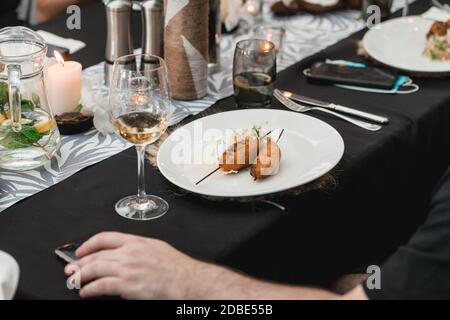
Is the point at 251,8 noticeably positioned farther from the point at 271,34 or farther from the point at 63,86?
the point at 63,86

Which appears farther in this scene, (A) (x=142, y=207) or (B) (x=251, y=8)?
(B) (x=251, y=8)

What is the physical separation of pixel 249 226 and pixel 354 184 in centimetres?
29

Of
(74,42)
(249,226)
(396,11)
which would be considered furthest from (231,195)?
(396,11)

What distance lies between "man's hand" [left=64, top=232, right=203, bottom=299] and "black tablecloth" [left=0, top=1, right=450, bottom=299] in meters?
0.04

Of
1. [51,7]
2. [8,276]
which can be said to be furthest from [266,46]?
[51,7]

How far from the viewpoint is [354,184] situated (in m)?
1.26

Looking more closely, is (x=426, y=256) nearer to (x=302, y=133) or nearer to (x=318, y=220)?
(x=318, y=220)

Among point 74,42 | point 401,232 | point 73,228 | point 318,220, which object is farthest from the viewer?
point 74,42

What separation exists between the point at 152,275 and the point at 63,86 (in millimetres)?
520

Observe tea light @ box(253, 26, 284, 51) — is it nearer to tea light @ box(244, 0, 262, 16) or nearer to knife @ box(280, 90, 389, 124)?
tea light @ box(244, 0, 262, 16)

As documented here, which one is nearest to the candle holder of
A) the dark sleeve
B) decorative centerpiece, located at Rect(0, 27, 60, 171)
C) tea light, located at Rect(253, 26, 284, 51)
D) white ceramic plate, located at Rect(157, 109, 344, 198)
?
tea light, located at Rect(253, 26, 284, 51)

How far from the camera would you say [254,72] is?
4.63 feet

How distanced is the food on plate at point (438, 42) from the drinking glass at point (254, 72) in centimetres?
50

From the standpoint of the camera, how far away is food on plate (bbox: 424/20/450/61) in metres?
1.68
